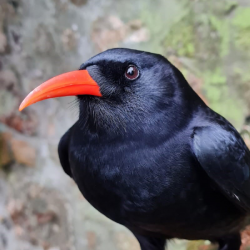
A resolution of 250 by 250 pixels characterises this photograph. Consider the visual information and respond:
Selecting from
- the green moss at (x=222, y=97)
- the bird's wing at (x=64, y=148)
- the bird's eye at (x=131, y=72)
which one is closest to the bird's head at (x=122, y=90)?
the bird's eye at (x=131, y=72)

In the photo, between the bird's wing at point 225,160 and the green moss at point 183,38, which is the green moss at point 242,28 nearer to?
the green moss at point 183,38

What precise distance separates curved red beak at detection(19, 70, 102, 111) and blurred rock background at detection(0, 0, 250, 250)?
951mm

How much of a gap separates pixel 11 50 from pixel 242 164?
52.5 inches

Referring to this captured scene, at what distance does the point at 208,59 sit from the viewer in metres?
1.75

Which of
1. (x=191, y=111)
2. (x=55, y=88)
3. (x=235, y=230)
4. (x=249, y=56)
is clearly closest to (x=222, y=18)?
(x=249, y=56)

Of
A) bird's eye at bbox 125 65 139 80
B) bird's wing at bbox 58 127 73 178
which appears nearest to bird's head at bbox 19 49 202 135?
bird's eye at bbox 125 65 139 80

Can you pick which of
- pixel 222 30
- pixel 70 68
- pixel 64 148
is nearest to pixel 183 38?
pixel 222 30

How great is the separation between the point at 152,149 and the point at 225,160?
0.69 feet

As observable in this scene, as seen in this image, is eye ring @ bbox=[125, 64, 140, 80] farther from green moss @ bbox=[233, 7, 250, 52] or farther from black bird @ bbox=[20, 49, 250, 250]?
green moss @ bbox=[233, 7, 250, 52]

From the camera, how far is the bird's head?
917 millimetres

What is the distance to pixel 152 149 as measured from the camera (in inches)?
36.6

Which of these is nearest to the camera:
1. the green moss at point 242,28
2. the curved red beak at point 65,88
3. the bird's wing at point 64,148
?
the curved red beak at point 65,88

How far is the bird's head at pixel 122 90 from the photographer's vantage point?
3.01ft

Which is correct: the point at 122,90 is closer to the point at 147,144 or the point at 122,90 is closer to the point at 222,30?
the point at 147,144
